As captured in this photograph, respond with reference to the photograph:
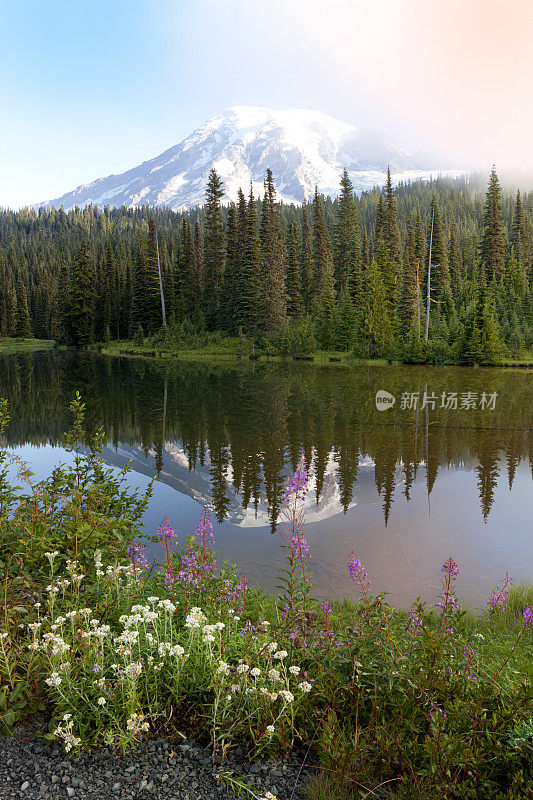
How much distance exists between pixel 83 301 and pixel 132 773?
253 feet

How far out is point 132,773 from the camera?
3188 millimetres

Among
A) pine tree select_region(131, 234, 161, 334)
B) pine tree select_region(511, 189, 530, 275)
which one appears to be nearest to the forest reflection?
pine tree select_region(131, 234, 161, 334)

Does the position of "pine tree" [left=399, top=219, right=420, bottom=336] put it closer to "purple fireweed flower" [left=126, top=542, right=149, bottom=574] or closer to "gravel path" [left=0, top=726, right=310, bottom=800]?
"purple fireweed flower" [left=126, top=542, right=149, bottom=574]

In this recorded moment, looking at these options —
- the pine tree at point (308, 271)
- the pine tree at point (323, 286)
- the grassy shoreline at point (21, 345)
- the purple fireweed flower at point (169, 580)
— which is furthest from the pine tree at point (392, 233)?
the purple fireweed flower at point (169, 580)

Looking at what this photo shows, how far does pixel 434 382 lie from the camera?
3130cm

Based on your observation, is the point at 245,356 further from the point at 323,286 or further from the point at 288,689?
the point at 288,689

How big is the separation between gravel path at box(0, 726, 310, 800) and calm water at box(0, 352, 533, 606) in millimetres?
3226

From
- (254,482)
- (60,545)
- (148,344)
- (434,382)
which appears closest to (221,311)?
(148,344)

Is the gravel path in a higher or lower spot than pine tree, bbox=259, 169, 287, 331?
lower

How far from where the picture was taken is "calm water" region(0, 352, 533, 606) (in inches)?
300

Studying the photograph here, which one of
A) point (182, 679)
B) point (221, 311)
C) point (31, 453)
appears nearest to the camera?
point (182, 679)

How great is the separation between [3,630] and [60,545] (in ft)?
3.80

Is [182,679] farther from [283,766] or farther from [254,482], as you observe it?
[254,482]

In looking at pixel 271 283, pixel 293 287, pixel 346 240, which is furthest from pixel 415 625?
pixel 346 240
